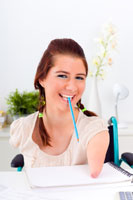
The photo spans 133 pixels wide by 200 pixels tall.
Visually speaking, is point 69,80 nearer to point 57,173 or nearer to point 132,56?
point 57,173

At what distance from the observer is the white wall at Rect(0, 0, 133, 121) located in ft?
7.67

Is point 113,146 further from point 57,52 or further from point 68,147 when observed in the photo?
point 57,52

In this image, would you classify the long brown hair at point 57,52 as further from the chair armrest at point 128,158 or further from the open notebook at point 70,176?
the chair armrest at point 128,158

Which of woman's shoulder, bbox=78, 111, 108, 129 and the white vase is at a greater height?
woman's shoulder, bbox=78, 111, 108, 129

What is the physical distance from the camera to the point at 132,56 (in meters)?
2.37

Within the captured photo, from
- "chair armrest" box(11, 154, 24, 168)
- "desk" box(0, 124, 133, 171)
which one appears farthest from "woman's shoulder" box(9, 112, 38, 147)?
"desk" box(0, 124, 133, 171)

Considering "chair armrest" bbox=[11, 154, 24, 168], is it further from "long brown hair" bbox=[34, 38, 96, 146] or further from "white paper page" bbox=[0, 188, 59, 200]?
"white paper page" bbox=[0, 188, 59, 200]

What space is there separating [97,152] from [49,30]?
4.92 ft

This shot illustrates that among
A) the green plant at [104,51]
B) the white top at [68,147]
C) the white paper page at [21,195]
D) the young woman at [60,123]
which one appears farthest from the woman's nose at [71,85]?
the green plant at [104,51]

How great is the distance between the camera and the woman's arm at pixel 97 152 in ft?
3.17

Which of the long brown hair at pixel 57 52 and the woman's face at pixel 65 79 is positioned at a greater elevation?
the long brown hair at pixel 57 52

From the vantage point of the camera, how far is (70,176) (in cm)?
95

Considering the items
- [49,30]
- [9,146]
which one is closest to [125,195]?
[9,146]

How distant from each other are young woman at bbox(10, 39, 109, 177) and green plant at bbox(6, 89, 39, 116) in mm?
926
